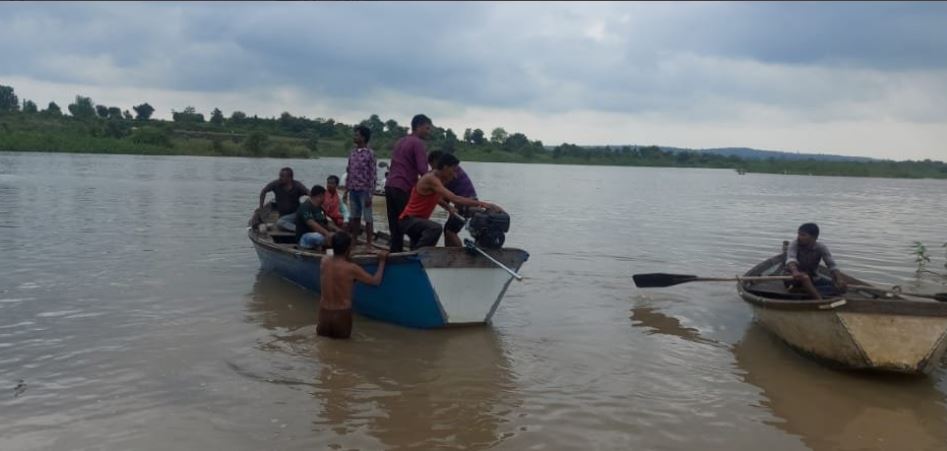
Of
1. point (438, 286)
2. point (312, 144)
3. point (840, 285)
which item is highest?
point (312, 144)

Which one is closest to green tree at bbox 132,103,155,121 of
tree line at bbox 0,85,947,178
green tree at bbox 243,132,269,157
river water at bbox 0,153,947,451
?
tree line at bbox 0,85,947,178

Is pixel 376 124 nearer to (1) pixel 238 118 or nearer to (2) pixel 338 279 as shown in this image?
(1) pixel 238 118

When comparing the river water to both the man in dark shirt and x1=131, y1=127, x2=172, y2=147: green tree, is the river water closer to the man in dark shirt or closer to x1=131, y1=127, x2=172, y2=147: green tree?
the man in dark shirt

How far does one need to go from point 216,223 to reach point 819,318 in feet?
44.1

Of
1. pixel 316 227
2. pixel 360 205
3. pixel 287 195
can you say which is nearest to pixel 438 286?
pixel 360 205

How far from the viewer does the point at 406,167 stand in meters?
7.64

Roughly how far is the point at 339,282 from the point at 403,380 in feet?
4.08

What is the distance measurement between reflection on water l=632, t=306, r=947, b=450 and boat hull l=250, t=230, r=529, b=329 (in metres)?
2.46

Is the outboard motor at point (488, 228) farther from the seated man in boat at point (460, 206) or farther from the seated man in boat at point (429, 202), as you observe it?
the seated man in boat at point (460, 206)

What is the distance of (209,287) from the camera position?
9391 millimetres

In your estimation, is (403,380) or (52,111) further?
(52,111)

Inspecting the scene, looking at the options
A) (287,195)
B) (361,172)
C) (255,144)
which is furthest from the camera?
(255,144)

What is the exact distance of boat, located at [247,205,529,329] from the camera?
271 inches

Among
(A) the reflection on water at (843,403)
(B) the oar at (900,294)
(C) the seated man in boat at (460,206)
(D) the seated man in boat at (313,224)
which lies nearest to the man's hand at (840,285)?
(B) the oar at (900,294)
